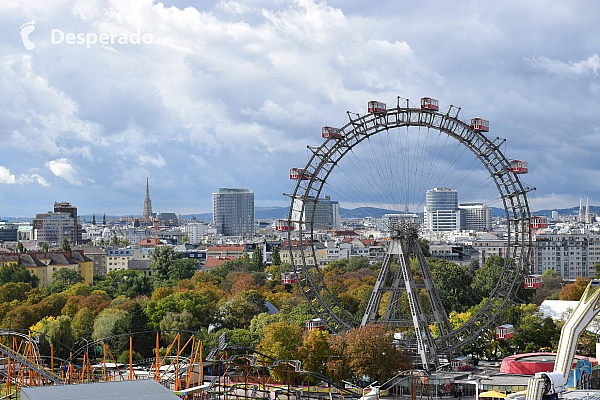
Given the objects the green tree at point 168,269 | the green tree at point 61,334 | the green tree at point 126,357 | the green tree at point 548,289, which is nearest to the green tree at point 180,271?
the green tree at point 168,269

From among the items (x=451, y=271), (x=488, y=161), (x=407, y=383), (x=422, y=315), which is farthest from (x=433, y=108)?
(x=451, y=271)

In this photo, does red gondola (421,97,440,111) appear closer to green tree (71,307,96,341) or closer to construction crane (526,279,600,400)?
construction crane (526,279,600,400)

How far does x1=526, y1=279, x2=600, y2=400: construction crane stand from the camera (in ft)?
126

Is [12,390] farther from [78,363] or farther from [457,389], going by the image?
[457,389]

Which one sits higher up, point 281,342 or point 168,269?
point 168,269

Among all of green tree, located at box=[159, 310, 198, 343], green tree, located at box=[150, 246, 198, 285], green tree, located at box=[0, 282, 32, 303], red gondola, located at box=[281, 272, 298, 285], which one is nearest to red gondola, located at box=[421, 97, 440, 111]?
red gondola, located at box=[281, 272, 298, 285]

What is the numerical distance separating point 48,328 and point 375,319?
29.0 metres

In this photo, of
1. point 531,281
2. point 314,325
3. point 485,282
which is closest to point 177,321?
point 314,325

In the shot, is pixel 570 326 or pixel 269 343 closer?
pixel 570 326

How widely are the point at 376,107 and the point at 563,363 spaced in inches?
1111

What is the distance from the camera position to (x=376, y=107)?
6569 centimetres

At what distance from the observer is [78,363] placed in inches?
2844

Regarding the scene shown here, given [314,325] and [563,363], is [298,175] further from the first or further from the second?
[563,363]

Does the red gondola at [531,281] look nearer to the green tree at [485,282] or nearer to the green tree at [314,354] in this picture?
the green tree at [314,354]
